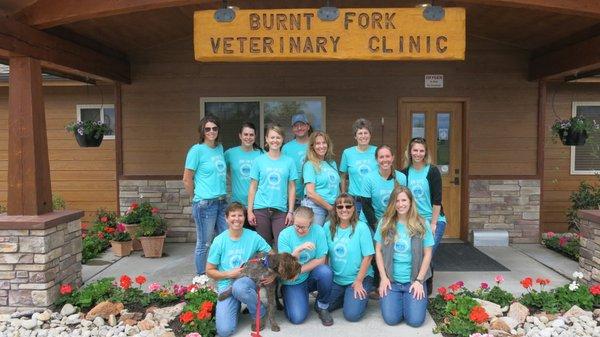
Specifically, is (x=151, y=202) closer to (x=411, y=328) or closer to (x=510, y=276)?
(x=411, y=328)

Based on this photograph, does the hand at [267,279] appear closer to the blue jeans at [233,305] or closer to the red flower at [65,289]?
the blue jeans at [233,305]

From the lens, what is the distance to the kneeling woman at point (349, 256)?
3.45 meters

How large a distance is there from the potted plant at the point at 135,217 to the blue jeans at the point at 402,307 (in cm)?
342

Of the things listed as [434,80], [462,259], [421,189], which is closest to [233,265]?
[421,189]

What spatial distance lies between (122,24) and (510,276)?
15.9 ft

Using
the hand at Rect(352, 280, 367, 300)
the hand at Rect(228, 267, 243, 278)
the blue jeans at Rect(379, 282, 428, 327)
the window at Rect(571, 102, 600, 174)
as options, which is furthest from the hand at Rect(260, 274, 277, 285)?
the window at Rect(571, 102, 600, 174)

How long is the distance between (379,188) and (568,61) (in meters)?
2.91

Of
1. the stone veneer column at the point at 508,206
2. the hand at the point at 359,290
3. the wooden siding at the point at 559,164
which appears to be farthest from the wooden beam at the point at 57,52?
the wooden siding at the point at 559,164

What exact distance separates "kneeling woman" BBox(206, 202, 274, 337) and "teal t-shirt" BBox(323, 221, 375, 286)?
0.51 metres

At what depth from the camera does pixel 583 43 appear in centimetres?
480

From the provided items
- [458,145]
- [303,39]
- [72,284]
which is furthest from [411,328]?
[458,145]

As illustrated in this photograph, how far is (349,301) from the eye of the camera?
3.47 meters

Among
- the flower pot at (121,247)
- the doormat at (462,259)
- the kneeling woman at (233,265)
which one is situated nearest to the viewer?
the kneeling woman at (233,265)

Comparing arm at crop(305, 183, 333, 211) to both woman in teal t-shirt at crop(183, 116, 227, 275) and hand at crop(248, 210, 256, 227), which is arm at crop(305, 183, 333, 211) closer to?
hand at crop(248, 210, 256, 227)
